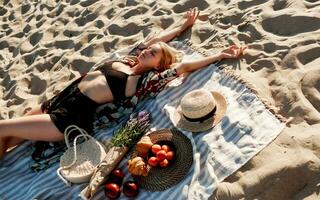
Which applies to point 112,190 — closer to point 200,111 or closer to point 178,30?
point 200,111

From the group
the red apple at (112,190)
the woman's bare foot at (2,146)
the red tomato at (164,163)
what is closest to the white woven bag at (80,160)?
the red apple at (112,190)

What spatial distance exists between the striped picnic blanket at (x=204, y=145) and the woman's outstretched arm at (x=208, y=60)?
0.06 metres

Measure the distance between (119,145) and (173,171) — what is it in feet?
2.03

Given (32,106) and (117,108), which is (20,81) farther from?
(117,108)

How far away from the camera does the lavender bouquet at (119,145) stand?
13.4 feet

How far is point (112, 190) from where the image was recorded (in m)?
4.02

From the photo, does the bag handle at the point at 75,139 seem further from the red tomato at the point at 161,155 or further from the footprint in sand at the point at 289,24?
the footprint in sand at the point at 289,24

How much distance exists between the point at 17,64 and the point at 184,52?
Answer: 2.55 m

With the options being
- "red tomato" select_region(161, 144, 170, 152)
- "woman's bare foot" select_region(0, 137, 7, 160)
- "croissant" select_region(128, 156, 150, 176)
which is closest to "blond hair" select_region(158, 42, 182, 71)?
"red tomato" select_region(161, 144, 170, 152)

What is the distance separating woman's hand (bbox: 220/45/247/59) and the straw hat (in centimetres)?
66

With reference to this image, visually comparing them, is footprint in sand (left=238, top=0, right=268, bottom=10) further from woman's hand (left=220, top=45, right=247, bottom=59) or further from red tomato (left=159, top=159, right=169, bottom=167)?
red tomato (left=159, top=159, right=169, bottom=167)

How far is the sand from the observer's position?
3705 mm

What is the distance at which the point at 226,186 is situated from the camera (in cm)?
376

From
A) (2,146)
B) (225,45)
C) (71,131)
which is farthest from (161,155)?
(2,146)
